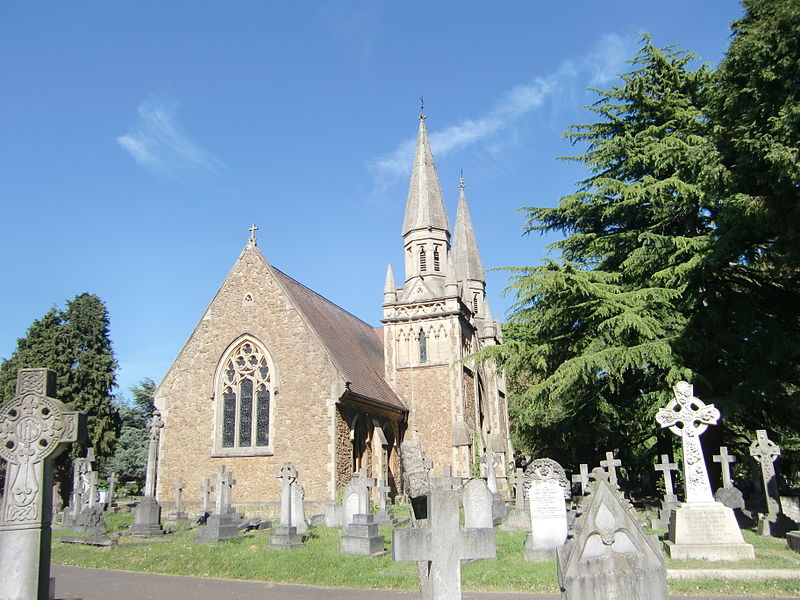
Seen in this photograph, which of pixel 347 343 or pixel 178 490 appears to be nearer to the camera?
pixel 178 490

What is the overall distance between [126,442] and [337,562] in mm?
33553

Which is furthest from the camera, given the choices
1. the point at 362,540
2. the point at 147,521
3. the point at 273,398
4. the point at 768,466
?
the point at 273,398

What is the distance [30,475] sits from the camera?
18.1 ft

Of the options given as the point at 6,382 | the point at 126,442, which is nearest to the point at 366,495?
the point at 6,382

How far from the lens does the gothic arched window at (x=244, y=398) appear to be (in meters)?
21.5

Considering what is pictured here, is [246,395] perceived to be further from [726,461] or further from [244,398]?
[726,461]

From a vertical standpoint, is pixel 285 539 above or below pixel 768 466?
below

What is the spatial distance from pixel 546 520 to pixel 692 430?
312 cm

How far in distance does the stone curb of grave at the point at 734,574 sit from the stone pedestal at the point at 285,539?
7.42 meters

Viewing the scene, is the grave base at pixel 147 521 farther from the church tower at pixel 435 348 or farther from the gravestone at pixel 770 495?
the gravestone at pixel 770 495

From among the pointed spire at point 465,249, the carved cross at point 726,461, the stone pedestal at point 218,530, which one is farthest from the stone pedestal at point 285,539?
the pointed spire at point 465,249

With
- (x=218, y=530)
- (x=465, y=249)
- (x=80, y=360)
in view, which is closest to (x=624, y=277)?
(x=218, y=530)

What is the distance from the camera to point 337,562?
10.7m

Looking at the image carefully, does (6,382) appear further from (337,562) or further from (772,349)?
(772,349)
